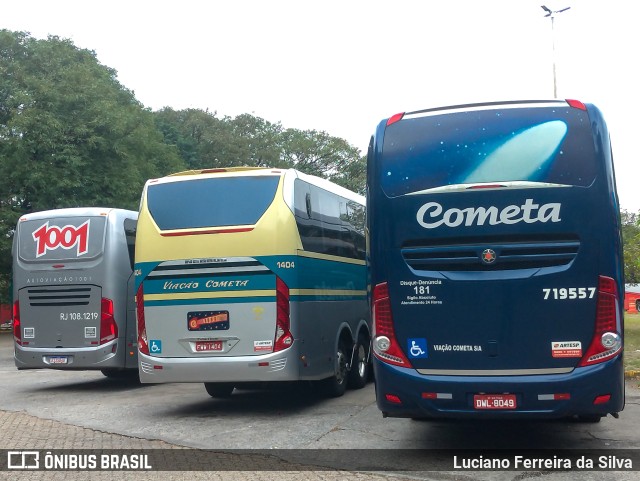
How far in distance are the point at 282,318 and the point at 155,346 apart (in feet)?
5.92

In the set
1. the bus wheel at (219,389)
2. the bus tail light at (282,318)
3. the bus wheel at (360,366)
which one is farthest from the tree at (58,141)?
the bus tail light at (282,318)

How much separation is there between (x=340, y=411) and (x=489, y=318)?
416 cm

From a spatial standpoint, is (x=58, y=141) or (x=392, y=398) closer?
(x=392, y=398)

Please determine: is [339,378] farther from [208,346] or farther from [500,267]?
[500,267]

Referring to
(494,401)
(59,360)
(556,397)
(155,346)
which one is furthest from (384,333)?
(59,360)

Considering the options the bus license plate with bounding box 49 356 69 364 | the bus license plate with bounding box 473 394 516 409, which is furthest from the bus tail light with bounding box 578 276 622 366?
the bus license plate with bounding box 49 356 69 364

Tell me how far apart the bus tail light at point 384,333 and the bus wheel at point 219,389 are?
5707 millimetres

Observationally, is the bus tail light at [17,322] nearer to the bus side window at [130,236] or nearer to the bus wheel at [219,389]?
the bus side window at [130,236]

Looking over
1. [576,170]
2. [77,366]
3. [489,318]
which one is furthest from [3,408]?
[576,170]

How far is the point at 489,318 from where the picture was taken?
7770 millimetres

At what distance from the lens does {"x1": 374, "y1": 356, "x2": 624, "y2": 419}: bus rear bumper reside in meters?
7.50

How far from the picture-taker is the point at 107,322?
1455 cm

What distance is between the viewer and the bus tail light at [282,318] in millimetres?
10867

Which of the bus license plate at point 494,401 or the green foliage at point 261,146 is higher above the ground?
the green foliage at point 261,146
